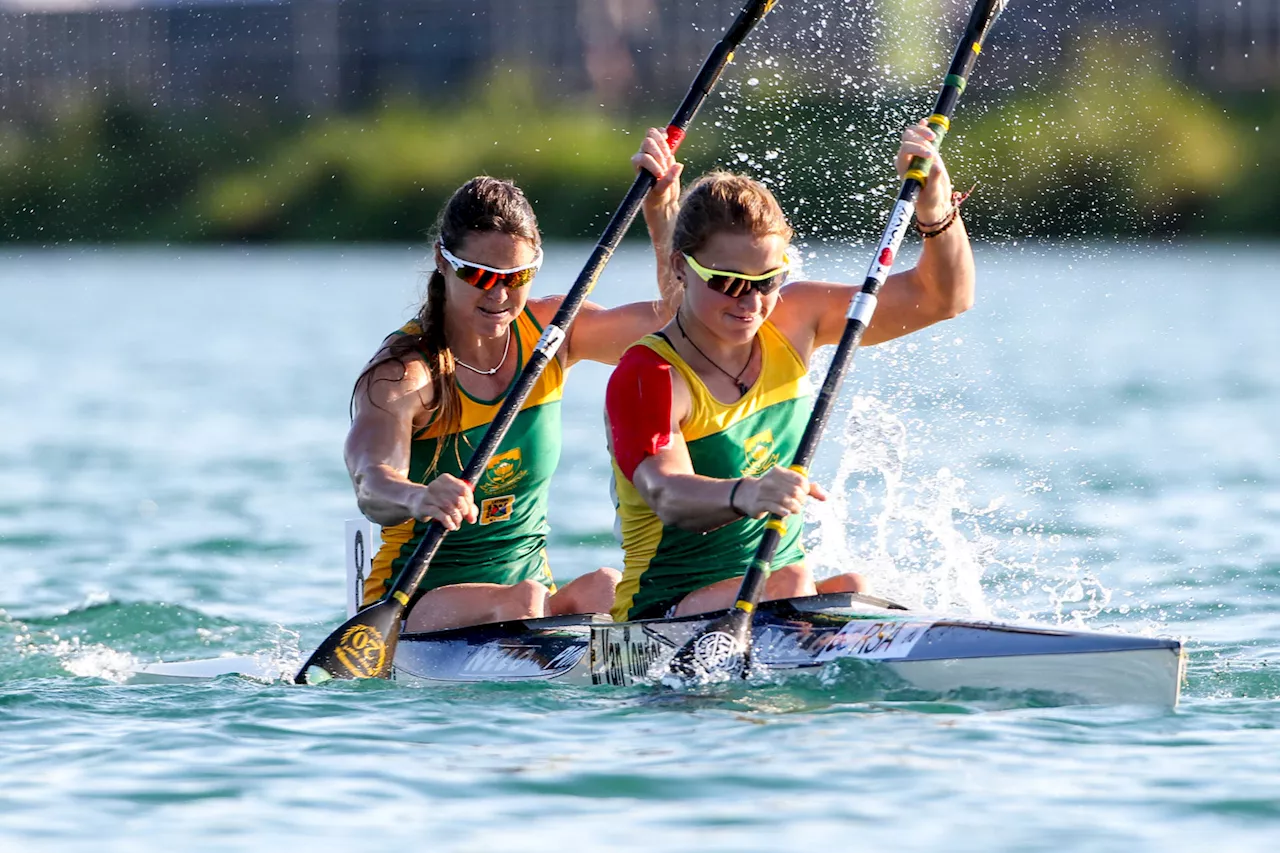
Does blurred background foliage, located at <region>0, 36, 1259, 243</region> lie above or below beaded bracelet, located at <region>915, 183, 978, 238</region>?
above

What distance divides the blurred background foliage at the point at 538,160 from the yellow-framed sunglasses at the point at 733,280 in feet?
51.1

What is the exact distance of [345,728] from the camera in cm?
525

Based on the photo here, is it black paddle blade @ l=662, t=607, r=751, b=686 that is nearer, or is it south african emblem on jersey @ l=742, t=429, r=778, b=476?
black paddle blade @ l=662, t=607, r=751, b=686

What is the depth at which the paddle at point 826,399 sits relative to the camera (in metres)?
5.26

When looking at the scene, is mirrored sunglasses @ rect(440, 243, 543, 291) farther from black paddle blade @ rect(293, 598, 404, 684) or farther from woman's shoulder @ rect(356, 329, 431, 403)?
black paddle blade @ rect(293, 598, 404, 684)

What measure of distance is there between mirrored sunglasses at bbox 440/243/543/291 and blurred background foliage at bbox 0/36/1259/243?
49.7ft

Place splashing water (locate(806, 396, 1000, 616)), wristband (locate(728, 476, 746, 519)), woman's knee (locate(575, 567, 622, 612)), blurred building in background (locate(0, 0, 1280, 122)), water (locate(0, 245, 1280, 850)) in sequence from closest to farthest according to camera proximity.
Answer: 1. water (locate(0, 245, 1280, 850))
2. wristband (locate(728, 476, 746, 519))
3. woman's knee (locate(575, 567, 622, 612))
4. splashing water (locate(806, 396, 1000, 616))
5. blurred building in background (locate(0, 0, 1280, 122))

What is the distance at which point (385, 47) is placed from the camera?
41781 mm

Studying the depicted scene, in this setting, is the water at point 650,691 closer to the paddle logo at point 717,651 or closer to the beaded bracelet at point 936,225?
the paddle logo at point 717,651

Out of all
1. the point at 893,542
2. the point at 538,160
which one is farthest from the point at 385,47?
the point at 893,542

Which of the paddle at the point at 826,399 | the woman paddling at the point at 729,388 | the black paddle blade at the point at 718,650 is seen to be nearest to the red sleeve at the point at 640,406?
the woman paddling at the point at 729,388

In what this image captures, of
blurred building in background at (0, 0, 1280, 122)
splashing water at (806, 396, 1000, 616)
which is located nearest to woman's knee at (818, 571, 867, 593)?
splashing water at (806, 396, 1000, 616)

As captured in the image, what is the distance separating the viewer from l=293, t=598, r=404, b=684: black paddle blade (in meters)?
5.77

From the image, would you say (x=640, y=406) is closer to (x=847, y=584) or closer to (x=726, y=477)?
(x=726, y=477)
